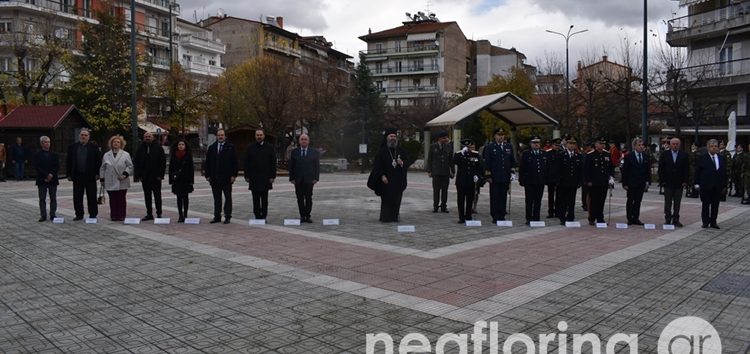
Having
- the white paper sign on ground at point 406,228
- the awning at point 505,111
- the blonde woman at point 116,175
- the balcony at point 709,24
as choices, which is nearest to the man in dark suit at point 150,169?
the blonde woman at point 116,175

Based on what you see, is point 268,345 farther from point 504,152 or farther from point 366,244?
point 504,152

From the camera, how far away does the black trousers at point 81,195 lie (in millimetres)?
13367

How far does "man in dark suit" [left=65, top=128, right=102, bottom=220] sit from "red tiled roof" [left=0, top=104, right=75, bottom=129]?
16098 millimetres

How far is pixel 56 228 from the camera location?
12141mm

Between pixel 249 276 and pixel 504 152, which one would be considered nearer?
pixel 249 276

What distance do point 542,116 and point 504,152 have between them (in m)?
6.75

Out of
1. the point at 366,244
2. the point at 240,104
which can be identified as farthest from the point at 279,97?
the point at 366,244

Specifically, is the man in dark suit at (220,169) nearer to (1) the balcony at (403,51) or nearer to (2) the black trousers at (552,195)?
(2) the black trousers at (552,195)

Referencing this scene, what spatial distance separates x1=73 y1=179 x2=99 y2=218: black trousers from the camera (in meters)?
13.4

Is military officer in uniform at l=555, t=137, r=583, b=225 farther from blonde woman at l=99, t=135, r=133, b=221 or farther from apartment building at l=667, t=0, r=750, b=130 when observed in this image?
apartment building at l=667, t=0, r=750, b=130

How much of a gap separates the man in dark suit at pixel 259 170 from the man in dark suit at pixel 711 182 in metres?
9.16

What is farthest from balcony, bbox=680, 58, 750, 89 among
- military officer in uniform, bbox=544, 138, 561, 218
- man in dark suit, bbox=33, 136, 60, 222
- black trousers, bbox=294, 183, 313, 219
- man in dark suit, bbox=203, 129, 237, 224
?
man in dark suit, bbox=33, 136, 60, 222

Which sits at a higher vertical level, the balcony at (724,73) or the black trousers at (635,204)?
the balcony at (724,73)

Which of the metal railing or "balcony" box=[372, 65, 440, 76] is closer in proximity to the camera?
the metal railing
